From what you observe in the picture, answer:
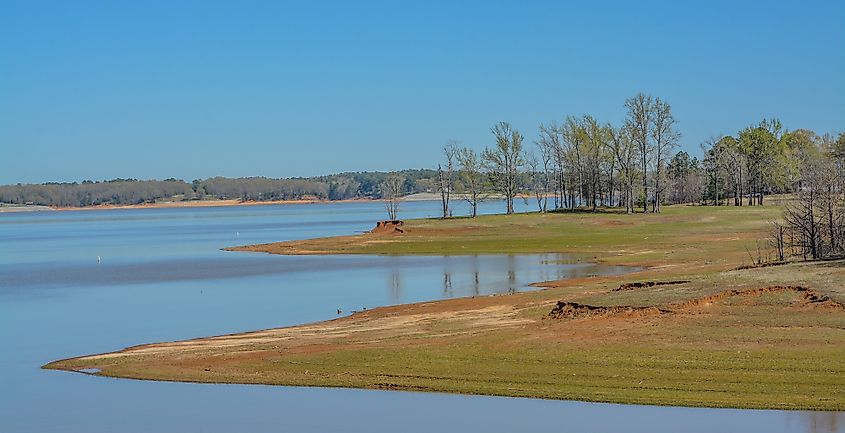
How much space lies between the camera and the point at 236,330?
1447 inches

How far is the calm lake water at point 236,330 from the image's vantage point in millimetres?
21125

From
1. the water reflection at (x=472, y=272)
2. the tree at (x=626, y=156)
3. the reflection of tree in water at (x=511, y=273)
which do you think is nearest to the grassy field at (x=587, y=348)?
A: the reflection of tree in water at (x=511, y=273)

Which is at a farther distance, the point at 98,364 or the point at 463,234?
the point at 463,234

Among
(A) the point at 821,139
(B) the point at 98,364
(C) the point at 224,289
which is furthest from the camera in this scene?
(A) the point at 821,139

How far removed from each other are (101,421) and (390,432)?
6779 mm

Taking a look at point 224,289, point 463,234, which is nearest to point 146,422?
point 224,289

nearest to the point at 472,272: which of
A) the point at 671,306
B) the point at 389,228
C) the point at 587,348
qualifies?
the point at 671,306

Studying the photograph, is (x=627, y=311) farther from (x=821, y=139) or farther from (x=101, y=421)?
(x=821, y=139)

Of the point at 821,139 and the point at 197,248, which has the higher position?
the point at 821,139

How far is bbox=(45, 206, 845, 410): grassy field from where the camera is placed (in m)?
22.5

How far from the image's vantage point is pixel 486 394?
23.2 m

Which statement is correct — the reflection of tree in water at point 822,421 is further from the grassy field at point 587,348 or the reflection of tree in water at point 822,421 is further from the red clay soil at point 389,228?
the red clay soil at point 389,228

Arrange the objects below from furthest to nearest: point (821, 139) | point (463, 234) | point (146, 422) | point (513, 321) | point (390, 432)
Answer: point (821, 139) → point (463, 234) → point (513, 321) → point (146, 422) → point (390, 432)

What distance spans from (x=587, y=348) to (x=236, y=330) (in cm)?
1518
